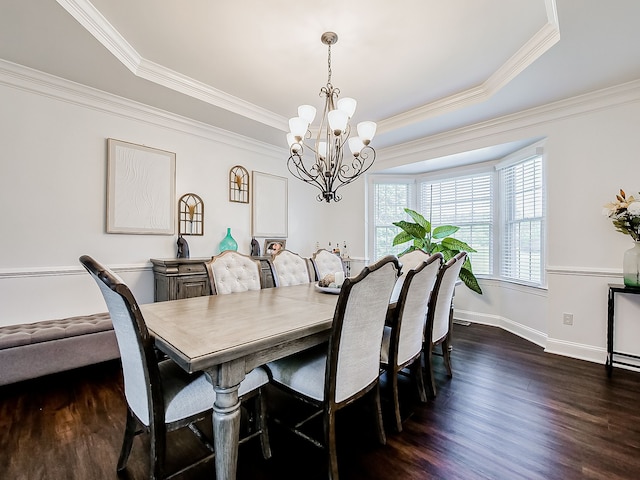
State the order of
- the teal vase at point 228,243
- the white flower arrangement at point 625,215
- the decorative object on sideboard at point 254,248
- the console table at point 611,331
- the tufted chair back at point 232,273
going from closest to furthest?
the tufted chair back at point 232,273 < the white flower arrangement at point 625,215 < the console table at point 611,331 < the teal vase at point 228,243 < the decorative object on sideboard at point 254,248

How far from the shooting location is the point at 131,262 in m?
3.31

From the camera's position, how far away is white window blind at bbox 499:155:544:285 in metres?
3.73

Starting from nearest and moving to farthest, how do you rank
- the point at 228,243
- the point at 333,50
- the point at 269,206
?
the point at 333,50
the point at 228,243
the point at 269,206

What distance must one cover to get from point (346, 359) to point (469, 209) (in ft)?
13.2

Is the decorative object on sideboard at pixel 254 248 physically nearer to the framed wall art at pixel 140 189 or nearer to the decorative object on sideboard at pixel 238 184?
the decorative object on sideboard at pixel 238 184

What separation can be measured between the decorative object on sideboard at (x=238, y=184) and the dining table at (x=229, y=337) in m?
2.32

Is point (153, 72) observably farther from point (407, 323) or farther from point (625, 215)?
point (625, 215)

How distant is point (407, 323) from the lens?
2000 mm

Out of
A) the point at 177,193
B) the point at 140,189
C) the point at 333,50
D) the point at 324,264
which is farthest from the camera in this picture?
the point at 177,193

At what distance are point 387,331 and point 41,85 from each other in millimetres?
3853

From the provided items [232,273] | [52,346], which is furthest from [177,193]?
[52,346]

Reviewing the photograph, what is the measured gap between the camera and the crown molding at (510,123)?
2961mm

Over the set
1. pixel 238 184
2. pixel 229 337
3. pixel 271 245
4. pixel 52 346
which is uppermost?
pixel 238 184

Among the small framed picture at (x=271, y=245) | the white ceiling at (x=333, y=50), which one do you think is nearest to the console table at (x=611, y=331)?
the white ceiling at (x=333, y=50)
